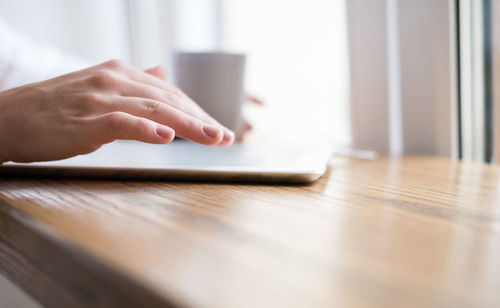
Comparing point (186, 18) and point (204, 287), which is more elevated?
point (186, 18)

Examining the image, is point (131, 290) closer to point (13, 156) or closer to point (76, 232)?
point (76, 232)

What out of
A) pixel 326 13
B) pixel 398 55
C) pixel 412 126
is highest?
pixel 326 13

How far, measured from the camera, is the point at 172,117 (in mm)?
439

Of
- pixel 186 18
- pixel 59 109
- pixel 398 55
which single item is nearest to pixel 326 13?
pixel 398 55

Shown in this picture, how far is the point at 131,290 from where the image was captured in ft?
0.59

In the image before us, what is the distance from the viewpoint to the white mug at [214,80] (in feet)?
2.54

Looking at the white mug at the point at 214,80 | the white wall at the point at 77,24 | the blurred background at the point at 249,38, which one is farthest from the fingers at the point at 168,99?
the white wall at the point at 77,24

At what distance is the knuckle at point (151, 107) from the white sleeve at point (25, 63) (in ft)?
1.49

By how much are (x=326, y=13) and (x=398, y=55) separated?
0.73 ft

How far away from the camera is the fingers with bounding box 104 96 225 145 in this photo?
1.40 feet

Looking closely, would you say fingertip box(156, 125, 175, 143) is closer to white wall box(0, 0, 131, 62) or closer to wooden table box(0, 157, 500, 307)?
wooden table box(0, 157, 500, 307)

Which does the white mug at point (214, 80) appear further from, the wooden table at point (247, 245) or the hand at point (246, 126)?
the wooden table at point (247, 245)

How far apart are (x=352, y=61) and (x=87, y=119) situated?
0.62 meters

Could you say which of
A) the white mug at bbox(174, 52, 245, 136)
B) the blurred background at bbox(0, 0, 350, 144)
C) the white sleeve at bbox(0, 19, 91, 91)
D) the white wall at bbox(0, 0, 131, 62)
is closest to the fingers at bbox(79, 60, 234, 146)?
the white mug at bbox(174, 52, 245, 136)
